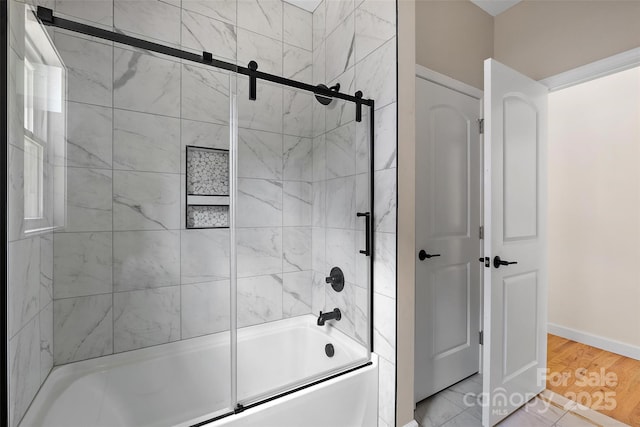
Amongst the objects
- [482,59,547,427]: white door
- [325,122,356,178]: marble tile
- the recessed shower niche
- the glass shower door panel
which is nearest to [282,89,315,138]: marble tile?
the glass shower door panel

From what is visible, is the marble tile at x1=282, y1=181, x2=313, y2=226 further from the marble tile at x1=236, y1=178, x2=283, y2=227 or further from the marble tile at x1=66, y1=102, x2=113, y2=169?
the marble tile at x1=66, y1=102, x2=113, y2=169

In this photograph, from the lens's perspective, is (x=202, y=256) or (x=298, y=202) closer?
(x=202, y=256)

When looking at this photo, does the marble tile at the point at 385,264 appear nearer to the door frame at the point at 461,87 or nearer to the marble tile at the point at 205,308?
the marble tile at the point at 205,308

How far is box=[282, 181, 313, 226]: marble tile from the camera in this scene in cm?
164

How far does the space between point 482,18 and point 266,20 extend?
1696 millimetres

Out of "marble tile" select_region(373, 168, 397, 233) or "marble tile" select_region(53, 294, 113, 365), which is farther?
"marble tile" select_region(373, 168, 397, 233)

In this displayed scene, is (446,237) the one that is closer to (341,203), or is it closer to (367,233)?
(367,233)

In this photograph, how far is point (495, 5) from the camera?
225cm

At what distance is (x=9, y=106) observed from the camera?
91 centimetres

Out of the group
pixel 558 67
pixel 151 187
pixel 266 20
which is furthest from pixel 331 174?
pixel 558 67

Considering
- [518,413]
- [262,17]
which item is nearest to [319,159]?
[262,17]

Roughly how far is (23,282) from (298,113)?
131 centimetres

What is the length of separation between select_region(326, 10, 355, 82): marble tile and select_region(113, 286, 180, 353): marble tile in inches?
62.0

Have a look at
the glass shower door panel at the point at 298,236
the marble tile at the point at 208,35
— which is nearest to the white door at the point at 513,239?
the glass shower door panel at the point at 298,236
